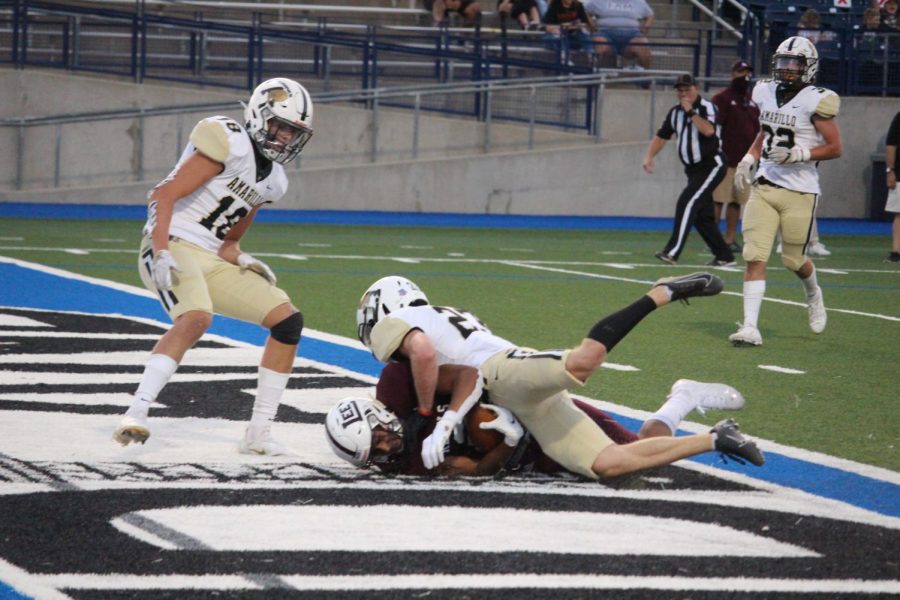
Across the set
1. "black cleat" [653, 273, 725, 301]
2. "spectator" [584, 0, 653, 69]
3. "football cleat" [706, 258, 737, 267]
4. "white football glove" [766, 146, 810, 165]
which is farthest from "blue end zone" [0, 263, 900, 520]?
"spectator" [584, 0, 653, 69]

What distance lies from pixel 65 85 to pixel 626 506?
20.4m

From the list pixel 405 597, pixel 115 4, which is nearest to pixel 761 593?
pixel 405 597

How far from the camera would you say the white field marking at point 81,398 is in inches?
284

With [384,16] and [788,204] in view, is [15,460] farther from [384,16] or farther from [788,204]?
[384,16]

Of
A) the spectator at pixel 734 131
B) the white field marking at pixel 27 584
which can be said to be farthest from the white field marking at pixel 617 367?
the spectator at pixel 734 131

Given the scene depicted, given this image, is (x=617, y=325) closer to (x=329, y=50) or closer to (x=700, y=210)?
(x=700, y=210)

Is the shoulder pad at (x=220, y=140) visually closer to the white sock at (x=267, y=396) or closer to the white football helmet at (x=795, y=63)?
the white sock at (x=267, y=396)

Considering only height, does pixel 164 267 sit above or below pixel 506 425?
above

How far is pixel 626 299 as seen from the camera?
12.4m

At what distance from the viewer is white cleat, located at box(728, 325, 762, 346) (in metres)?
9.73

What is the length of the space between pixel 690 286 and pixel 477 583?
1943 millimetres

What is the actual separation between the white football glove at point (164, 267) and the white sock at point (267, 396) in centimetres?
55

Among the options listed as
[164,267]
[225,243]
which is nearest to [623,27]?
[225,243]

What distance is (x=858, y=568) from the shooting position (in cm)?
445
